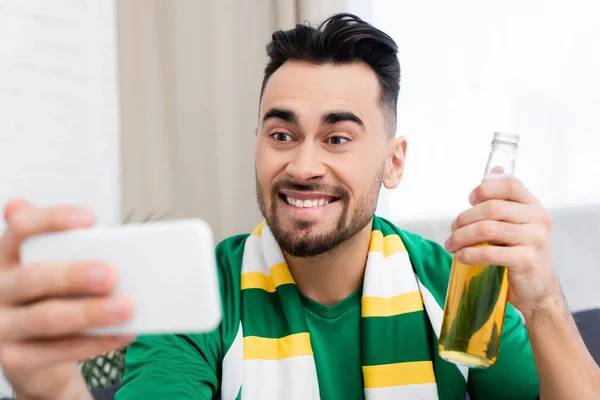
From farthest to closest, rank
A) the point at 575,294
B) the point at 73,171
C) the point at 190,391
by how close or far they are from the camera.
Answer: the point at 73,171, the point at 575,294, the point at 190,391

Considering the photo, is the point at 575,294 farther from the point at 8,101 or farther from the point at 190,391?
the point at 8,101

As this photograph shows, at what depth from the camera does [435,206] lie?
7.02 ft

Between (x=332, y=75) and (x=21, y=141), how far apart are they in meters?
1.72

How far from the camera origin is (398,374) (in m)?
1.13

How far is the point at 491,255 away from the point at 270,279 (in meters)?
0.57

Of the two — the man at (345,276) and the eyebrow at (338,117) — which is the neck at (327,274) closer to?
the man at (345,276)

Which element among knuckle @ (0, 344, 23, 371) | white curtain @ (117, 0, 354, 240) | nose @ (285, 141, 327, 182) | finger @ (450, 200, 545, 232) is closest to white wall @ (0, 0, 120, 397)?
white curtain @ (117, 0, 354, 240)

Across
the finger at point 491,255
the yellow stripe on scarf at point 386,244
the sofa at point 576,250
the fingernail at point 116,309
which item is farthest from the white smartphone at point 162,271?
the sofa at point 576,250

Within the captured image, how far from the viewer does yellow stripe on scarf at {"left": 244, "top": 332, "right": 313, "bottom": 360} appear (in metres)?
1.14

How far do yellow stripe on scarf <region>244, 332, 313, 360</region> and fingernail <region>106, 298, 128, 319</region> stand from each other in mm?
699

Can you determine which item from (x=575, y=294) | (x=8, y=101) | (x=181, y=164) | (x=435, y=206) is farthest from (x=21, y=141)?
(x=575, y=294)

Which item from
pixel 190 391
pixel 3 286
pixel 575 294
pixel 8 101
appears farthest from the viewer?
pixel 8 101

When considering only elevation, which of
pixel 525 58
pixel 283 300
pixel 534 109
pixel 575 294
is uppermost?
pixel 525 58

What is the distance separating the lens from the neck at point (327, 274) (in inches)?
48.4
